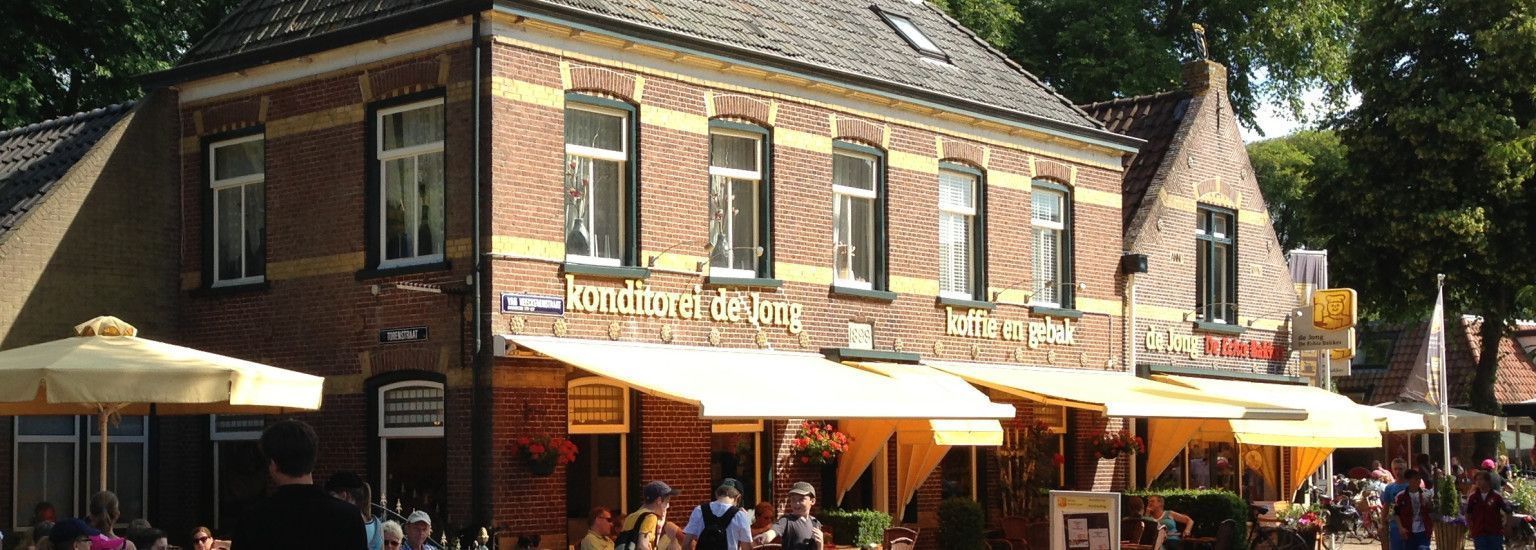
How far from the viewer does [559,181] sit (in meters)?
16.6

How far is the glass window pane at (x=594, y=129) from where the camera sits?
1688 cm

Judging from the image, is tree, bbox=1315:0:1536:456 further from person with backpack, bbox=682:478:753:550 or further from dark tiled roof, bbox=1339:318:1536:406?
person with backpack, bbox=682:478:753:550

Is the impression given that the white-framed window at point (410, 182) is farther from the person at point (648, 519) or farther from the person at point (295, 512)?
the person at point (295, 512)

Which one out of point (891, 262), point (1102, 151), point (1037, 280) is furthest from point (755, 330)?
point (1102, 151)

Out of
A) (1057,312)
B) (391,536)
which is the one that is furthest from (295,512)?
(1057,312)

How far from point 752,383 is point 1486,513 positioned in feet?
25.2

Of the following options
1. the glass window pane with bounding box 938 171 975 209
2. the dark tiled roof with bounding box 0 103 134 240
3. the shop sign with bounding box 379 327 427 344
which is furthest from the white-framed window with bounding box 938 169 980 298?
the dark tiled roof with bounding box 0 103 134 240

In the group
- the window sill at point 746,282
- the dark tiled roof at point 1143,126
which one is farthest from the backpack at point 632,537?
the dark tiled roof at point 1143,126

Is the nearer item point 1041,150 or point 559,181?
point 559,181

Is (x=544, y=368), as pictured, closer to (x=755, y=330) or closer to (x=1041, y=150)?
(x=755, y=330)

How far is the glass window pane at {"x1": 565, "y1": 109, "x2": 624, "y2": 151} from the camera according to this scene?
16875mm

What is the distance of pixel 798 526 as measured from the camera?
43.4ft

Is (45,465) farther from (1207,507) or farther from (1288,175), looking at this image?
(1288,175)

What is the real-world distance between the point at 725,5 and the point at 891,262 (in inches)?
127
